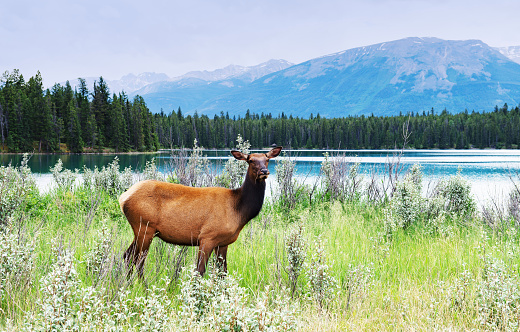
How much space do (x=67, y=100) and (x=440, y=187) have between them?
89.9 m

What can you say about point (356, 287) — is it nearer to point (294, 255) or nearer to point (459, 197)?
point (294, 255)

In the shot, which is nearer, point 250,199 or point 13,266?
point 13,266

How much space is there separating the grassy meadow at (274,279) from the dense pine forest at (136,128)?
147 feet

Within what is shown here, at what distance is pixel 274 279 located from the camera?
164 inches

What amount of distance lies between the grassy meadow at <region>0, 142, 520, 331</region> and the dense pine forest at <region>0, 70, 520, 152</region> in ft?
147

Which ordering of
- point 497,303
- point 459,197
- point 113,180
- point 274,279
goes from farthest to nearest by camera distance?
point 113,180 → point 459,197 → point 274,279 → point 497,303

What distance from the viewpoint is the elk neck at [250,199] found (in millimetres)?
4293

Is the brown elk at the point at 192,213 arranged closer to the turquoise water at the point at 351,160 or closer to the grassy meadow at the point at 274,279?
the grassy meadow at the point at 274,279

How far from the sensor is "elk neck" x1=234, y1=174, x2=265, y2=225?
4293 millimetres

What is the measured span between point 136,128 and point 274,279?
8982 cm

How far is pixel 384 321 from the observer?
12.8 feet

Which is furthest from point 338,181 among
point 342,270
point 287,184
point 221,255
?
point 221,255

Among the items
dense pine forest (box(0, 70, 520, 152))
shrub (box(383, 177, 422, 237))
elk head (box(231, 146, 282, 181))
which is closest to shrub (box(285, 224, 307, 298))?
elk head (box(231, 146, 282, 181))

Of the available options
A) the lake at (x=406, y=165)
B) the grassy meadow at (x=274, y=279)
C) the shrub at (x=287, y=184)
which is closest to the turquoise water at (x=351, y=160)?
the lake at (x=406, y=165)
